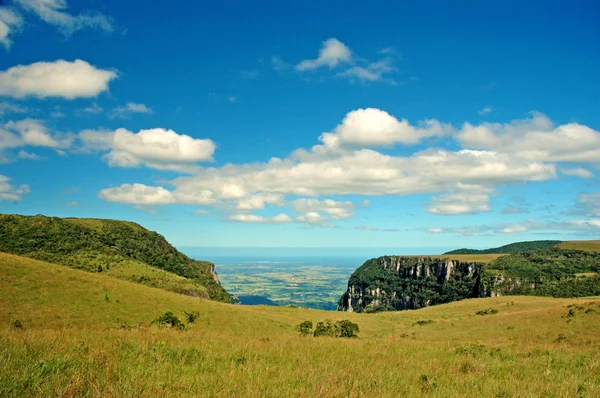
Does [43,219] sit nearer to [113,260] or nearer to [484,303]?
[113,260]

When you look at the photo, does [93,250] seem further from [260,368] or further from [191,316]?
[260,368]

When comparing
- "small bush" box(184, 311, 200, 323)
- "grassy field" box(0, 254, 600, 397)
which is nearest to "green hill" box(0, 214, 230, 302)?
"small bush" box(184, 311, 200, 323)

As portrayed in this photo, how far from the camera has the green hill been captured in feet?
294

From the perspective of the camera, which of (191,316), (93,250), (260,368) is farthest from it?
(93,250)

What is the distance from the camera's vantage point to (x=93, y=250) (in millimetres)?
107062

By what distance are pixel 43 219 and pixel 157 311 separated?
356ft

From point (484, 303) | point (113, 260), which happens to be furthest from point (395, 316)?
point (113, 260)

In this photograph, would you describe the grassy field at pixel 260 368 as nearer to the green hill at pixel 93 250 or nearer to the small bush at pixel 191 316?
the small bush at pixel 191 316

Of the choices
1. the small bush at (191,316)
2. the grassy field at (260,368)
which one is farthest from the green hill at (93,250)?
the grassy field at (260,368)

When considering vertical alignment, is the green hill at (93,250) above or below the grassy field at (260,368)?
below

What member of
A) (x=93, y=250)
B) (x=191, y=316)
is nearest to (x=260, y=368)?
(x=191, y=316)

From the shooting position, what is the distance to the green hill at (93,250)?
3529 inches

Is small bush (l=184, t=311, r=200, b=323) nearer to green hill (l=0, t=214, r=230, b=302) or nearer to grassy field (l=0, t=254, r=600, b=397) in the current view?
grassy field (l=0, t=254, r=600, b=397)

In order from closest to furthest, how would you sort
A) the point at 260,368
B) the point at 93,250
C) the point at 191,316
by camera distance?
the point at 260,368 → the point at 191,316 → the point at 93,250
